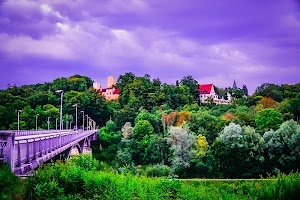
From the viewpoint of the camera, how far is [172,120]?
151ft

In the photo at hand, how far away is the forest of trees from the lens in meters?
31.5

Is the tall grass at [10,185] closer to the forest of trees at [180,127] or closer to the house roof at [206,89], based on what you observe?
the forest of trees at [180,127]

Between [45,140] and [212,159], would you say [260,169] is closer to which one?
[212,159]

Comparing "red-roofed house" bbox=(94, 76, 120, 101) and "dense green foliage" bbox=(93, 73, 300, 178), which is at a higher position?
"red-roofed house" bbox=(94, 76, 120, 101)

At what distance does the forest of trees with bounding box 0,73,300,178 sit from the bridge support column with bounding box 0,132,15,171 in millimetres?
4102

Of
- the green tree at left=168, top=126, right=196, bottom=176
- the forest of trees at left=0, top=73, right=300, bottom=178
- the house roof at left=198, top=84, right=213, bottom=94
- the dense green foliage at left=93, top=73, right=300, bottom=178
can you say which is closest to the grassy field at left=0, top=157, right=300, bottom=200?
the forest of trees at left=0, top=73, right=300, bottom=178

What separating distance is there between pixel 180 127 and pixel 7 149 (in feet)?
95.8

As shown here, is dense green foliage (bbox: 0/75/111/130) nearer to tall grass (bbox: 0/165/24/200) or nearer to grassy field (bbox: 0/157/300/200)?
tall grass (bbox: 0/165/24/200)

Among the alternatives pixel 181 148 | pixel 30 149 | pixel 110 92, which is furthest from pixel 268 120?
pixel 110 92

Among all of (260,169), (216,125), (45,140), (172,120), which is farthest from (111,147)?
(45,140)

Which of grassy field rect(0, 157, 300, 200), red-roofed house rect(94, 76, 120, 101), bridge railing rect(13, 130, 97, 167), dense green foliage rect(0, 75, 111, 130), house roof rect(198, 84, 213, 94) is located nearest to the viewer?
grassy field rect(0, 157, 300, 200)

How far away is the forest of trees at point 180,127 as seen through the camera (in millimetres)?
31484

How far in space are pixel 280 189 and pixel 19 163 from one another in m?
6.58

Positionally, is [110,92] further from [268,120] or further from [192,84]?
[268,120]
